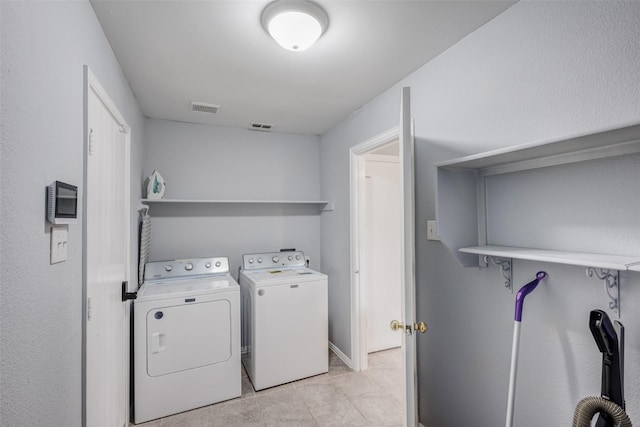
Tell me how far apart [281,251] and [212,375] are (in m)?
1.30

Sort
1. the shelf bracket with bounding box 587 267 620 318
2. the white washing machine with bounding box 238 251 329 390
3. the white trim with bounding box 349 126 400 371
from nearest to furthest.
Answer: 1. the shelf bracket with bounding box 587 267 620 318
2. the white washing machine with bounding box 238 251 329 390
3. the white trim with bounding box 349 126 400 371

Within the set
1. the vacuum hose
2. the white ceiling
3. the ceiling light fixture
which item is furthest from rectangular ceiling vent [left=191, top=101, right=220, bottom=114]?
the vacuum hose

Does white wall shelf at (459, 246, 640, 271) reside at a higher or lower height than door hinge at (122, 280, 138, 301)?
higher

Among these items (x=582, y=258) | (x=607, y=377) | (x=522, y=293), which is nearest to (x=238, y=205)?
(x=522, y=293)

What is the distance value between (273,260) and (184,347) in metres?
1.12

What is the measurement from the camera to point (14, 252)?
74 centimetres

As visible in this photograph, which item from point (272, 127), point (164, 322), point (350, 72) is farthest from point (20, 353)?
point (272, 127)

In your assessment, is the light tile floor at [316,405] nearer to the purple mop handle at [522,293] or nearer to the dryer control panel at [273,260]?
the dryer control panel at [273,260]

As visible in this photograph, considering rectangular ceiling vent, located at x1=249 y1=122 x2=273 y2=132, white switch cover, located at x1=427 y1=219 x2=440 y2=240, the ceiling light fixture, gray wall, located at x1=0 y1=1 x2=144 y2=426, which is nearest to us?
gray wall, located at x1=0 y1=1 x2=144 y2=426

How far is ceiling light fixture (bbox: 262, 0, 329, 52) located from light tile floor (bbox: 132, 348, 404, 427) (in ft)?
6.97

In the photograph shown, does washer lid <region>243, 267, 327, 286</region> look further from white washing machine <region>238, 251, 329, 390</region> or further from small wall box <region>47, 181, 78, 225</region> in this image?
small wall box <region>47, 181, 78, 225</region>

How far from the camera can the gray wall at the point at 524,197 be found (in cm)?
107

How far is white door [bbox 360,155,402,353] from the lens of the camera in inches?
126

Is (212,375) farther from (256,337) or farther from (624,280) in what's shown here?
(624,280)
